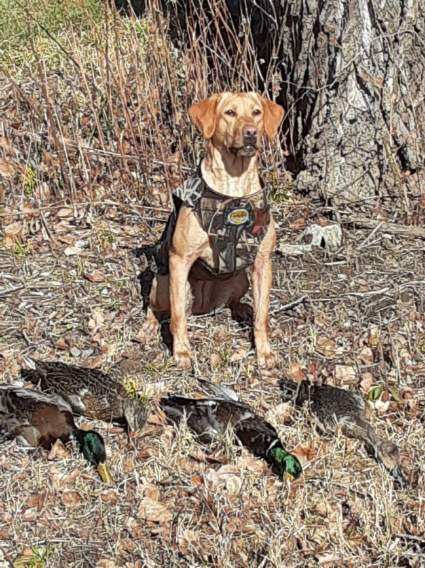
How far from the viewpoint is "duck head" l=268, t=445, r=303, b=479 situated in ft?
13.4

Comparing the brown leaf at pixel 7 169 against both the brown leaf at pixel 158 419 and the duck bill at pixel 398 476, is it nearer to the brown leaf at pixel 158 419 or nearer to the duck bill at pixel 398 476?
the brown leaf at pixel 158 419

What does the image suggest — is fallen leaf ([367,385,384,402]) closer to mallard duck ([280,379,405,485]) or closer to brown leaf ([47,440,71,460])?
mallard duck ([280,379,405,485])

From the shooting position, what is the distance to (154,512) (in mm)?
3975

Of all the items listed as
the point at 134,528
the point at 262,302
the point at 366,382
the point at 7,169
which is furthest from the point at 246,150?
the point at 7,169

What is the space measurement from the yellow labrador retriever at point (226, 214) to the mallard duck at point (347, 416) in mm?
587

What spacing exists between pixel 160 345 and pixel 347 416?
1451mm

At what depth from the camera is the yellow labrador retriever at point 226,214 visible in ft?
16.5

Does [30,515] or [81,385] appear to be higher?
[81,385]

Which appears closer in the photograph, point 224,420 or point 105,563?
point 105,563

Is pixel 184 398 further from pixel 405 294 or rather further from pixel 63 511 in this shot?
pixel 405 294

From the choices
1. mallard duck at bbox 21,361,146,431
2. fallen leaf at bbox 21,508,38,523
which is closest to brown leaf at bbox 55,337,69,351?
mallard duck at bbox 21,361,146,431

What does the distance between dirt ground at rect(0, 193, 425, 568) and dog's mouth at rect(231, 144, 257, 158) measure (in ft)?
3.83

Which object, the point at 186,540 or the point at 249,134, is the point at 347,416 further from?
the point at 249,134

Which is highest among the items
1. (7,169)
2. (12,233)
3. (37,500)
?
(7,169)
